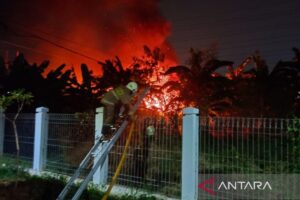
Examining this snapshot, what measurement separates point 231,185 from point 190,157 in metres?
0.74

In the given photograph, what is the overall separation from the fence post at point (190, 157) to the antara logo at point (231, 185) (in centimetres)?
16

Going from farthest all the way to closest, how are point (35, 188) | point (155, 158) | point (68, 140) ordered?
point (68, 140) → point (35, 188) → point (155, 158)

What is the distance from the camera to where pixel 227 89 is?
13242 millimetres

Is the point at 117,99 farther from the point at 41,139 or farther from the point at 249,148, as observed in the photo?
the point at 41,139

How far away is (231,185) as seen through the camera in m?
5.87

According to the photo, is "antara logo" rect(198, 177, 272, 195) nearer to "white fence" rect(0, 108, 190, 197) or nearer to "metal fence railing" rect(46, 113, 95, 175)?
"white fence" rect(0, 108, 190, 197)

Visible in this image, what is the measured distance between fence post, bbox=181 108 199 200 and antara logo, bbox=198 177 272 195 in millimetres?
162

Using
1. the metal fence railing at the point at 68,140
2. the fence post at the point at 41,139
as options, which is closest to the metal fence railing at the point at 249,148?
the metal fence railing at the point at 68,140

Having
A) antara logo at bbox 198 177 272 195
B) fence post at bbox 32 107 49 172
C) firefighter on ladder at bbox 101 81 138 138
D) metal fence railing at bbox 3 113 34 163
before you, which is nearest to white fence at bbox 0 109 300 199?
antara logo at bbox 198 177 272 195

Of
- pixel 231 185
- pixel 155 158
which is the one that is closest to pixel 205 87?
pixel 155 158

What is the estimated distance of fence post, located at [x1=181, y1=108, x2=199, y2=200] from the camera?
617 centimetres

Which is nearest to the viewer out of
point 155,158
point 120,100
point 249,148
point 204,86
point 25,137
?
point 249,148

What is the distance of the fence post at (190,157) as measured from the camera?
617 centimetres

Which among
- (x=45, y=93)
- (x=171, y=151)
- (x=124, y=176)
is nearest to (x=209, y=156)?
(x=171, y=151)
